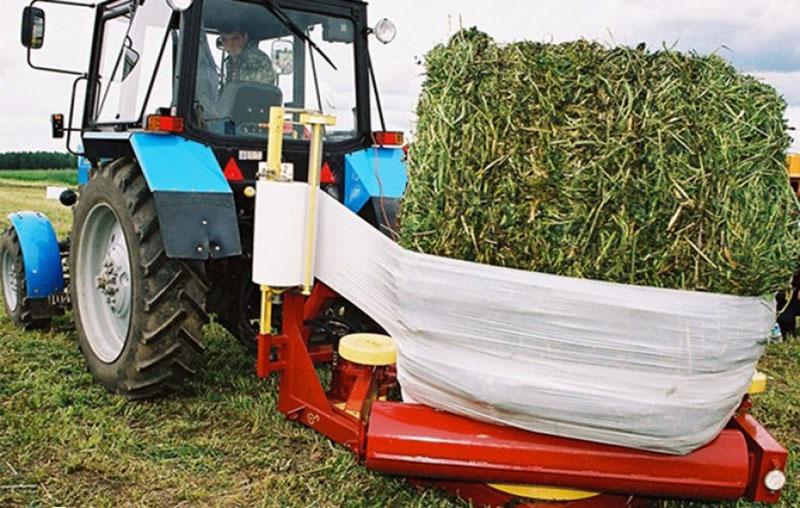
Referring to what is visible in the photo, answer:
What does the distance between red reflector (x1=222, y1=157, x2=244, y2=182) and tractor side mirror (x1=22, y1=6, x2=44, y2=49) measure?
163 centimetres

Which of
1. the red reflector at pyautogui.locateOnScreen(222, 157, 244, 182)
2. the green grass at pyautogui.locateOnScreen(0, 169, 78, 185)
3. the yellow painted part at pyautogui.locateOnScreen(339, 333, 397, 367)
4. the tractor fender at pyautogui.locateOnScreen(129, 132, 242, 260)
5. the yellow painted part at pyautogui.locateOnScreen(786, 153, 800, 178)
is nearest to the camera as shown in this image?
the yellow painted part at pyautogui.locateOnScreen(339, 333, 397, 367)

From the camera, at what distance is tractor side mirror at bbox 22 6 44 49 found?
5033 millimetres

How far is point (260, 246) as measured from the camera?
334cm

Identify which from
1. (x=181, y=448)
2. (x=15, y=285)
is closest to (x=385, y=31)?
(x=181, y=448)

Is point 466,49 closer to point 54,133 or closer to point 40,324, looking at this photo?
point 54,133

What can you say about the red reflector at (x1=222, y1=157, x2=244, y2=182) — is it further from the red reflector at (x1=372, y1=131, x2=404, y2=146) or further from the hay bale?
the hay bale

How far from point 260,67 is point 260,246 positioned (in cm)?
170

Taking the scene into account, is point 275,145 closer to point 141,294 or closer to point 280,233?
point 280,233

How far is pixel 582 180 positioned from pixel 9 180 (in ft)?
64.6

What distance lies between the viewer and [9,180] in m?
19.8

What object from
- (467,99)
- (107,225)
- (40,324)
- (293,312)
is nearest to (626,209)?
(467,99)

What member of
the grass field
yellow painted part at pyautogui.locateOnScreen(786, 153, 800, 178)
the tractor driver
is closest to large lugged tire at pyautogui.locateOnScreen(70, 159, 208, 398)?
the grass field

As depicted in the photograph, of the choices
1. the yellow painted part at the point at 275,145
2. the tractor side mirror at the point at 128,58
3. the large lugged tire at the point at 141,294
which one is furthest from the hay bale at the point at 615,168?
the tractor side mirror at the point at 128,58

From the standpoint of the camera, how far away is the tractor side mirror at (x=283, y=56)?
189 inches
